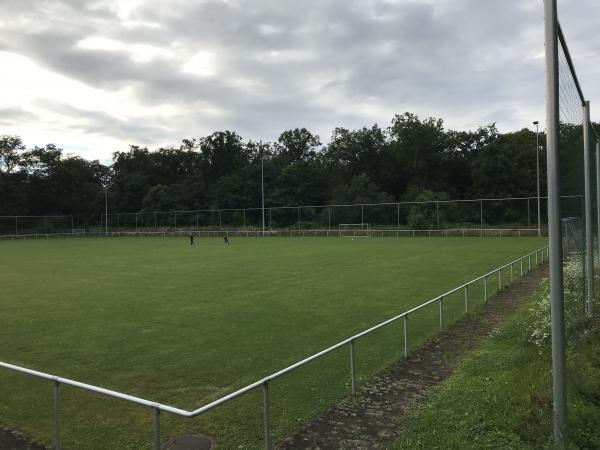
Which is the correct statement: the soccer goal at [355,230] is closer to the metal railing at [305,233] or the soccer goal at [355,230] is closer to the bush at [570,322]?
the metal railing at [305,233]

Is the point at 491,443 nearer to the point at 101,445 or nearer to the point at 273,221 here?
the point at 101,445

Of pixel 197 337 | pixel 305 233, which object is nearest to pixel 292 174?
pixel 305 233

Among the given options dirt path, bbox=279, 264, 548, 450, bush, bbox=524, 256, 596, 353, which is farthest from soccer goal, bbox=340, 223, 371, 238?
dirt path, bbox=279, 264, 548, 450

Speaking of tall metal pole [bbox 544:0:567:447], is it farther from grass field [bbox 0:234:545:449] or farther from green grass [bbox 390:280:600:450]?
grass field [bbox 0:234:545:449]

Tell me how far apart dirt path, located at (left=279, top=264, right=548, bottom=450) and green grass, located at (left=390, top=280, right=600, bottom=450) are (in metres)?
0.25

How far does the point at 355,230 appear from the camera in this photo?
54406 mm

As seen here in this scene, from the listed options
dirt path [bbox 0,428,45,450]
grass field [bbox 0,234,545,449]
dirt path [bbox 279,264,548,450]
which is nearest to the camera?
dirt path [bbox 279,264,548,450]

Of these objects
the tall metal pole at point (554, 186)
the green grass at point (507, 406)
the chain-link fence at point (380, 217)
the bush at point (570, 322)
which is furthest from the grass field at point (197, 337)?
the chain-link fence at point (380, 217)

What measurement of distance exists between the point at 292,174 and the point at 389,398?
75079 millimetres

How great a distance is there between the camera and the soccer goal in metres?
52.8

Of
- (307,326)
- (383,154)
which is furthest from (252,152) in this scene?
(307,326)

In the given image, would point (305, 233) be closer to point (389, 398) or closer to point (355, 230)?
point (355, 230)

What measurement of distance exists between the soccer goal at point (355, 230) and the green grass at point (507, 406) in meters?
44.2

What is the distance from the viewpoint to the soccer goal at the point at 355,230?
5278 centimetres
